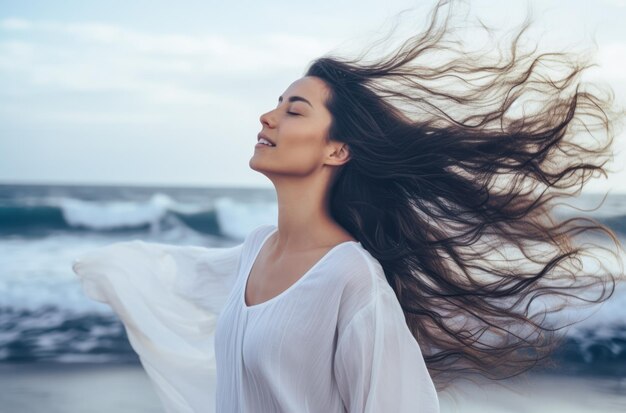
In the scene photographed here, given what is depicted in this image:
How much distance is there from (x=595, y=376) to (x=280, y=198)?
5029mm

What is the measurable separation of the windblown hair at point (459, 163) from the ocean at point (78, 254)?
3589 mm

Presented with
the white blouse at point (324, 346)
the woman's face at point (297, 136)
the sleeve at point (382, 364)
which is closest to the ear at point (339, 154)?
the woman's face at point (297, 136)

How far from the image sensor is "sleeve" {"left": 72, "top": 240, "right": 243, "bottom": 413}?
3283 millimetres

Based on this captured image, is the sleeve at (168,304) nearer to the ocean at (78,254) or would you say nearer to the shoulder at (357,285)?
the shoulder at (357,285)

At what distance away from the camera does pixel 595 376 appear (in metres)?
6.93

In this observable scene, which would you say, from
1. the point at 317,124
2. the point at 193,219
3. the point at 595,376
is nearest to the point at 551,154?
the point at 317,124

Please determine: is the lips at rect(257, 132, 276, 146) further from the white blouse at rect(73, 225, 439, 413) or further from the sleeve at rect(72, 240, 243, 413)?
the sleeve at rect(72, 240, 243, 413)

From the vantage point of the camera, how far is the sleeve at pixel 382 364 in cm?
229

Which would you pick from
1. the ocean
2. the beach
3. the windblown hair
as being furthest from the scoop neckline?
the ocean

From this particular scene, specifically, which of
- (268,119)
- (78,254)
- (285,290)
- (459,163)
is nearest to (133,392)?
(285,290)

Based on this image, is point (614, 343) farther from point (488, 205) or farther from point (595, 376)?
point (488, 205)

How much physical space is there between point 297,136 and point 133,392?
12.1 feet

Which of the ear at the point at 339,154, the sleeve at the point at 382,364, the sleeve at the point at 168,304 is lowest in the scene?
the sleeve at the point at 168,304

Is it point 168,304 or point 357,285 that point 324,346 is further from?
point 168,304
